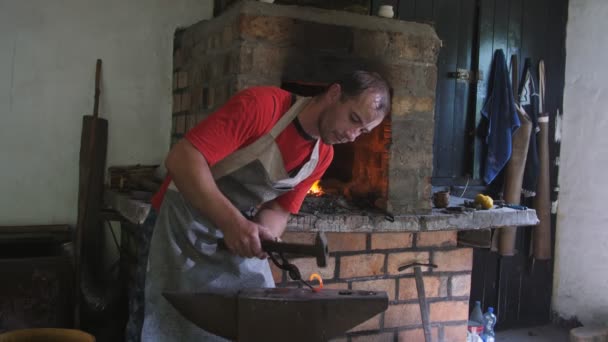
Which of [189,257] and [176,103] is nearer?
[189,257]

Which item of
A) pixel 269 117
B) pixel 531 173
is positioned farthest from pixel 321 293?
pixel 531 173

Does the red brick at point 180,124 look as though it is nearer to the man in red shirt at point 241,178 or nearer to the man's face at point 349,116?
the man in red shirt at point 241,178

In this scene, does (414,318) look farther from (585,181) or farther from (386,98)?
(585,181)

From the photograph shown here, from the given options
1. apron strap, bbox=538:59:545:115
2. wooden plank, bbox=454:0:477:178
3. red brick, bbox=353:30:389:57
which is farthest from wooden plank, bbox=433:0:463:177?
red brick, bbox=353:30:389:57

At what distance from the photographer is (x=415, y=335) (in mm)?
3379

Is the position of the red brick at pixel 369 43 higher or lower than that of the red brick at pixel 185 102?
higher

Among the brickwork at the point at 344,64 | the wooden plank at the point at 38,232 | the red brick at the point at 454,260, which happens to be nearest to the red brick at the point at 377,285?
the brickwork at the point at 344,64

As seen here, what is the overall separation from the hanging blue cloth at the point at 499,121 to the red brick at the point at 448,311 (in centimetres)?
122

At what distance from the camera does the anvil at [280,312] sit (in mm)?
1843

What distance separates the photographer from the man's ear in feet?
6.93

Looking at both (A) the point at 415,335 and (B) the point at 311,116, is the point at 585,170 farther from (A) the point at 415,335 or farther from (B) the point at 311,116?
(B) the point at 311,116

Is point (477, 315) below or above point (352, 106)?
below

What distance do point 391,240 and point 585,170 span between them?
241 centimetres

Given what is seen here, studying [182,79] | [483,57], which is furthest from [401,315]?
[483,57]
